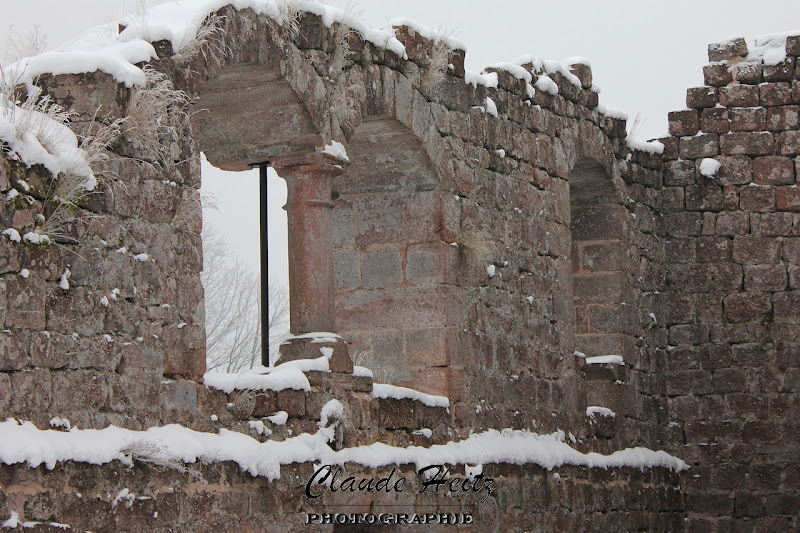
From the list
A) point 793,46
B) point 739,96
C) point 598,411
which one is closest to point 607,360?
point 598,411

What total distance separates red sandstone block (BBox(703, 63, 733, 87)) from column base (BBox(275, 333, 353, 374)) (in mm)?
5630

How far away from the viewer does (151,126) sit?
6.46 m

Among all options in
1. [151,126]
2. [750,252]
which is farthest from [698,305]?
[151,126]

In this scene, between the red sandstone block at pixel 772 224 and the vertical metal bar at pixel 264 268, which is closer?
the vertical metal bar at pixel 264 268

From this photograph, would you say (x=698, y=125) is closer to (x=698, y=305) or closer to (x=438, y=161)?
(x=698, y=305)

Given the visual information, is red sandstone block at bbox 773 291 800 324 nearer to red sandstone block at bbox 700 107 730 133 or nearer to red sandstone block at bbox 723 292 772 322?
red sandstone block at bbox 723 292 772 322

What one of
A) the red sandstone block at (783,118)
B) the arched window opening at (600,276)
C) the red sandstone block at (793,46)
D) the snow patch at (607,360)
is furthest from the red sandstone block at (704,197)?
the snow patch at (607,360)

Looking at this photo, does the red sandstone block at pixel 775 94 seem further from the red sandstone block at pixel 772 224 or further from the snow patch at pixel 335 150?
the snow patch at pixel 335 150

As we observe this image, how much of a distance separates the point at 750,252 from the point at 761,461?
68.2 inches

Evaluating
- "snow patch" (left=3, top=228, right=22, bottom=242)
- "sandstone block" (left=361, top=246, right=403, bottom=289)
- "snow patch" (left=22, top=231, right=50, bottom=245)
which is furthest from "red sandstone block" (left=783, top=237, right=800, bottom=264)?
"snow patch" (left=3, top=228, right=22, bottom=242)

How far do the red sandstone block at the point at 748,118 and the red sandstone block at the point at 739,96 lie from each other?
51 mm

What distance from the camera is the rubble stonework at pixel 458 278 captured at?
618cm

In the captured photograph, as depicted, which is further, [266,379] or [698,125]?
[698,125]

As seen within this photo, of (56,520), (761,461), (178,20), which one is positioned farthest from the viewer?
(761,461)
